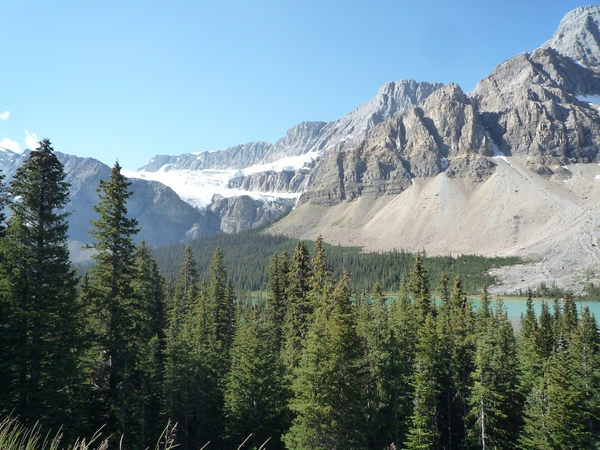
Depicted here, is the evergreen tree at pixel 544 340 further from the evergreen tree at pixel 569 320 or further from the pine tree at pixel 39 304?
the pine tree at pixel 39 304

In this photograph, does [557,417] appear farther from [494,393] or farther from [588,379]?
[588,379]

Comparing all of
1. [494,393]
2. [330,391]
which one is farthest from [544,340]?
[330,391]

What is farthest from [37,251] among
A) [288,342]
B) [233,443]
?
[288,342]

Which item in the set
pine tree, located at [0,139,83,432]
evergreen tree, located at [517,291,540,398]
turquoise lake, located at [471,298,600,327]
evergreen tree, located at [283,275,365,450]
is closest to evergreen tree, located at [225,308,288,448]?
evergreen tree, located at [283,275,365,450]

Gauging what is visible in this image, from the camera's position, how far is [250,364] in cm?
2666

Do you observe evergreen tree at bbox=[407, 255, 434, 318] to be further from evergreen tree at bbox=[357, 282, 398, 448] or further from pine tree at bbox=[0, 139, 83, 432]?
pine tree at bbox=[0, 139, 83, 432]

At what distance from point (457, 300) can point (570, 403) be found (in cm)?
1855

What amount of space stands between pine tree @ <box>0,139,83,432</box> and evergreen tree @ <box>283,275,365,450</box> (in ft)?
36.6

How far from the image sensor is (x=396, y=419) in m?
26.8

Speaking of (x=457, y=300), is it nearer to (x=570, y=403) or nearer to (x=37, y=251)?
(x=570, y=403)

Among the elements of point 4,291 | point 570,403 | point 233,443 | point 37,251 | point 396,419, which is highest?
point 37,251

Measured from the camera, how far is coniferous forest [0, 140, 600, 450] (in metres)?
17.1

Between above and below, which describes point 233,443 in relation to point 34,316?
below

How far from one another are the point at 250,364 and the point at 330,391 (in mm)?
7465
